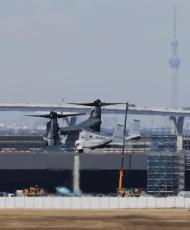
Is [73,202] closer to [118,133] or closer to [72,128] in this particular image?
[118,133]

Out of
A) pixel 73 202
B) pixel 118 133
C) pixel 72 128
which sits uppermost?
pixel 72 128

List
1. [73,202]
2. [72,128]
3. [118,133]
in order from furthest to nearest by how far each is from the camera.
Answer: [72,128], [118,133], [73,202]

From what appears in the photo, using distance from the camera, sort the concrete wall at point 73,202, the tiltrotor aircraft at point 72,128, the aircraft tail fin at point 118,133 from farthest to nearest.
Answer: the tiltrotor aircraft at point 72,128
the aircraft tail fin at point 118,133
the concrete wall at point 73,202

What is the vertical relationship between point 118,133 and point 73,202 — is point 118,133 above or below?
above

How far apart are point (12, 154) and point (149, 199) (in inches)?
1660

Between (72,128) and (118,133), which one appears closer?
(118,133)

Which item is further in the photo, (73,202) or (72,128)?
(72,128)

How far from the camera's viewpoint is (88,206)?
89375 millimetres

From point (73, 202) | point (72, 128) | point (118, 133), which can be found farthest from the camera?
point (72, 128)

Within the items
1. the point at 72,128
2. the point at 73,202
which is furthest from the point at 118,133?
the point at 73,202

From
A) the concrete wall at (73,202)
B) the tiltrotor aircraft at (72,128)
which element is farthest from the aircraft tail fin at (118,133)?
the concrete wall at (73,202)

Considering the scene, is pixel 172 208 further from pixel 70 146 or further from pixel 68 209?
pixel 70 146

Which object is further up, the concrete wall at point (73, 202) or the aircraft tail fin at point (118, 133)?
the aircraft tail fin at point (118, 133)

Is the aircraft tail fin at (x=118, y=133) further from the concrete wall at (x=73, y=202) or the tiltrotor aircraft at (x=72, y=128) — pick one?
the concrete wall at (x=73, y=202)
